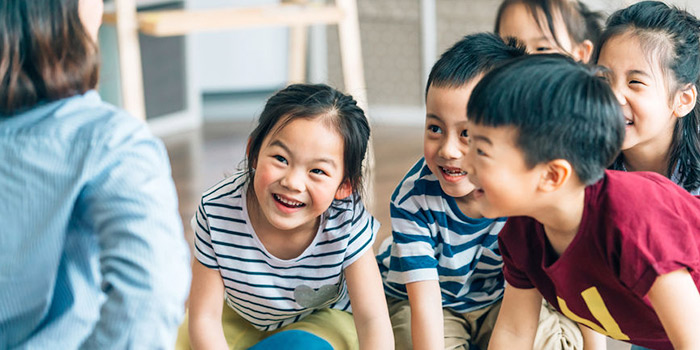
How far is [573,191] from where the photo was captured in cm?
94

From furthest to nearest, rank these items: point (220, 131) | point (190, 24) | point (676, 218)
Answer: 1. point (220, 131)
2. point (190, 24)
3. point (676, 218)

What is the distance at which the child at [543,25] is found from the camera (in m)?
1.70

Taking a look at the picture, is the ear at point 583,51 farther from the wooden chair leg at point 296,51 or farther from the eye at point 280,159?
the wooden chair leg at point 296,51

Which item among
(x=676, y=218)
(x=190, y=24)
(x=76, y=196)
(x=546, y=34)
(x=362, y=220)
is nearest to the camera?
(x=76, y=196)

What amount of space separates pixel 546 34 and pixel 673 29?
1.53 ft

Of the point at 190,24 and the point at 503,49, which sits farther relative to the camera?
the point at 190,24

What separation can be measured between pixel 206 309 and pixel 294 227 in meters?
0.18

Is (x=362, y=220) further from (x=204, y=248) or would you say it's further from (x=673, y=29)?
(x=673, y=29)

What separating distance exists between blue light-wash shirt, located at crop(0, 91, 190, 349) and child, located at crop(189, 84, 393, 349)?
0.33 meters

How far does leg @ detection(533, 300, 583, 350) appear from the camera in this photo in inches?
50.8

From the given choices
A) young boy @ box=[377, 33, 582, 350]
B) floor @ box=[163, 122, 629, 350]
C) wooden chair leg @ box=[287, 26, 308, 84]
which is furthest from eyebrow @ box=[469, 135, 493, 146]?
wooden chair leg @ box=[287, 26, 308, 84]

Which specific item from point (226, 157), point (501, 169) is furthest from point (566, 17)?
Answer: point (226, 157)

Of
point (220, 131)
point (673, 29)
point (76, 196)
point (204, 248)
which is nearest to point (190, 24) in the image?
point (220, 131)

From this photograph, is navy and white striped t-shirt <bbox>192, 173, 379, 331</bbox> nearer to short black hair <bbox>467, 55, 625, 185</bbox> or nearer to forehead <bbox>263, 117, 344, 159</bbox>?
forehead <bbox>263, 117, 344, 159</bbox>
